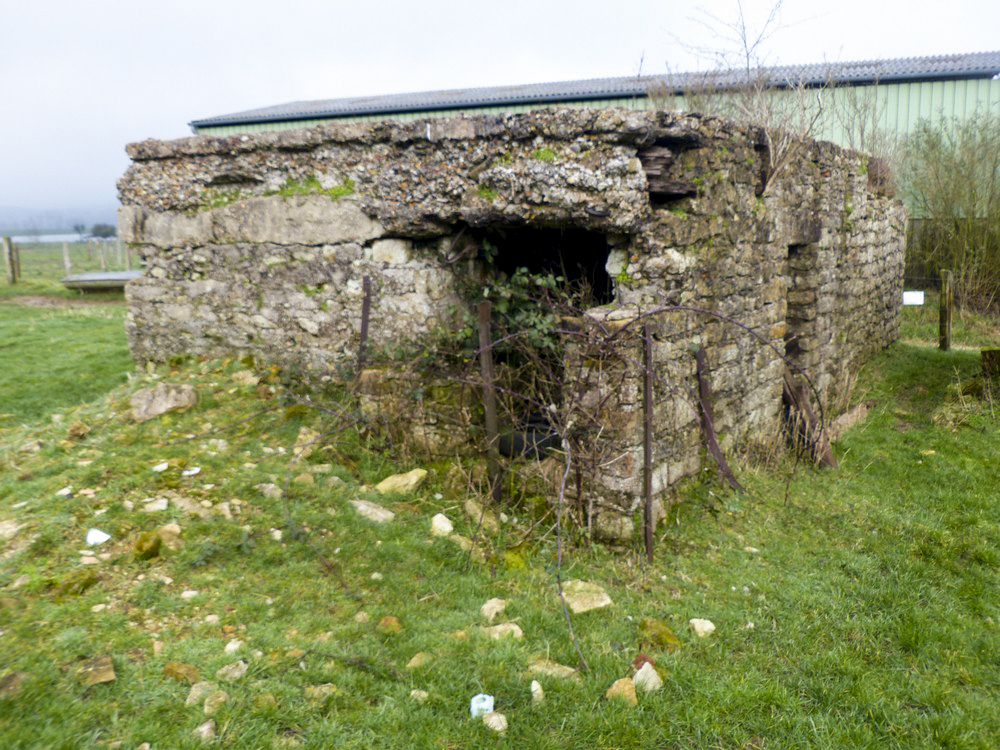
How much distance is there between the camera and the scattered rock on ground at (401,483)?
4.95 meters

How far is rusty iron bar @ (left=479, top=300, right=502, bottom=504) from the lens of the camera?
16.2ft

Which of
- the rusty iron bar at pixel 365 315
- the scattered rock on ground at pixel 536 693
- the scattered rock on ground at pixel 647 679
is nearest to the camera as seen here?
the scattered rock on ground at pixel 536 693

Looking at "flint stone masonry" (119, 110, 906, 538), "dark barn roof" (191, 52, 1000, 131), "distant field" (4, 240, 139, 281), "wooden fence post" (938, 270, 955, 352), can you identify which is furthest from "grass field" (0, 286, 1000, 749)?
"distant field" (4, 240, 139, 281)

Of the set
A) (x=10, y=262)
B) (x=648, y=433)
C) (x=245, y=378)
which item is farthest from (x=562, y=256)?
(x=10, y=262)

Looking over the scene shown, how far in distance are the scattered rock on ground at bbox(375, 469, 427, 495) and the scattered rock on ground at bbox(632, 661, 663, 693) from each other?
2.17 metres

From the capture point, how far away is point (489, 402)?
498 cm

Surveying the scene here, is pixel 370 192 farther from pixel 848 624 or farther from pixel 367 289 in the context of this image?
pixel 848 624

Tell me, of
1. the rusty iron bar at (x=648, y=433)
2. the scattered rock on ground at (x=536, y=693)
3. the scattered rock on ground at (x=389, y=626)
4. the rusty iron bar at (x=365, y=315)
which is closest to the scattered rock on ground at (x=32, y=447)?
the rusty iron bar at (x=365, y=315)

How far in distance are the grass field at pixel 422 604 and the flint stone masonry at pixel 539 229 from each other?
67 centimetres

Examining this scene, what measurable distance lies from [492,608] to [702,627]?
3.67ft

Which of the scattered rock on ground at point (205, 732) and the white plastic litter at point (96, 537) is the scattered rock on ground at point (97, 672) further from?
the white plastic litter at point (96, 537)

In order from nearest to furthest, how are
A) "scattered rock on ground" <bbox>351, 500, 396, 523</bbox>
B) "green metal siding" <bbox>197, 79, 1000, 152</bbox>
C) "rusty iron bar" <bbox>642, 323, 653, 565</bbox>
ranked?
"rusty iron bar" <bbox>642, 323, 653, 565</bbox>
"scattered rock on ground" <bbox>351, 500, 396, 523</bbox>
"green metal siding" <bbox>197, 79, 1000, 152</bbox>

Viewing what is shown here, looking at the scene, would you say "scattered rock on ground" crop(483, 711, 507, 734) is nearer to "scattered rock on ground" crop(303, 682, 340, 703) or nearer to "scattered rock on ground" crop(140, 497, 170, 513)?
"scattered rock on ground" crop(303, 682, 340, 703)

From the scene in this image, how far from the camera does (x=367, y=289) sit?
5758mm
